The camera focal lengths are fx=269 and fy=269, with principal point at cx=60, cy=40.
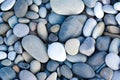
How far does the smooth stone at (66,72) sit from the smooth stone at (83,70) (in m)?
0.02

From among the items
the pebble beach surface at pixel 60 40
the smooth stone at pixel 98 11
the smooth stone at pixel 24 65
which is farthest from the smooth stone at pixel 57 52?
the smooth stone at pixel 98 11

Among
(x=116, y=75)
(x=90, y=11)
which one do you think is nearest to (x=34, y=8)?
(x=90, y=11)

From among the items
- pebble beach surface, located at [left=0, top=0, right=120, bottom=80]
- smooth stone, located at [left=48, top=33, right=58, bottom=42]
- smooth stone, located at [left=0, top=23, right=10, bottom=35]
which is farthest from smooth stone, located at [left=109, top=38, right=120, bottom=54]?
smooth stone, located at [left=0, top=23, right=10, bottom=35]

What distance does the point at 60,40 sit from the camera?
117 centimetres

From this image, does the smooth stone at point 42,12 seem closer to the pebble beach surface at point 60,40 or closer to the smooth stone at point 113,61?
the pebble beach surface at point 60,40

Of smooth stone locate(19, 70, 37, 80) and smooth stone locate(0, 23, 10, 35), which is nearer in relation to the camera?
smooth stone locate(19, 70, 37, 80)

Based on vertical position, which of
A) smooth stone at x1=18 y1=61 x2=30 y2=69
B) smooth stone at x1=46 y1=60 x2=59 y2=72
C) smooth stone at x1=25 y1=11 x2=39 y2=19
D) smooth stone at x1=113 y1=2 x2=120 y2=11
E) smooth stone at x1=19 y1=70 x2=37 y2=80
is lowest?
smooth stone at x1=19 y1=70 x2=37 y2=80

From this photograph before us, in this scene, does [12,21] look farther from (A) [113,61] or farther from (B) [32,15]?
(A) [113,61]

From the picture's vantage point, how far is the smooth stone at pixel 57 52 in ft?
3.70

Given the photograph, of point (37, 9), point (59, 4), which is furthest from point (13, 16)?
point (59, 4)

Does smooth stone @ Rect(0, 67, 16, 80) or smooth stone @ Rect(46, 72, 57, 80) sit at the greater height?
smooth stone @ Rect(0, 67, 16, 80)

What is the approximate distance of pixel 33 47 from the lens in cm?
115

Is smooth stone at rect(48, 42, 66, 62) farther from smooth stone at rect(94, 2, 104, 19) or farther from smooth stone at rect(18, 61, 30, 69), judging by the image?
smooth stone at rect(94, 2, 104, 19)

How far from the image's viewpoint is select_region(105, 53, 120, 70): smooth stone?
1.11 m
